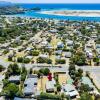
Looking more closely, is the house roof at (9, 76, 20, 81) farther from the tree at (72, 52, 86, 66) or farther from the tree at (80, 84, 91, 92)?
the tree at (72, 52, 86, 66)

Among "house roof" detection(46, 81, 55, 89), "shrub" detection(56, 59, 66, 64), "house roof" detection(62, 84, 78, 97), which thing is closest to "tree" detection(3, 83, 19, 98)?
"house roof" detection(46, 81, 55, 89)

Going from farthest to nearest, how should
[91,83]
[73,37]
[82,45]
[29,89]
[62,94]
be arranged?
[73,37], [82,45], [91,83], [29,89], [62,94]

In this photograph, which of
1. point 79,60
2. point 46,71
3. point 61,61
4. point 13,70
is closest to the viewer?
point 13,70

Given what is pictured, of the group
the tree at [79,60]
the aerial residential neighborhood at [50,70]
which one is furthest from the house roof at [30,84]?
the tree at [79,60]

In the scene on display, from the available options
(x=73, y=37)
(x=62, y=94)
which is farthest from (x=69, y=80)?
(x=73, y=37)

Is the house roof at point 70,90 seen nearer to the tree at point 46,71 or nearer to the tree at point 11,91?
the tree at point 46,71

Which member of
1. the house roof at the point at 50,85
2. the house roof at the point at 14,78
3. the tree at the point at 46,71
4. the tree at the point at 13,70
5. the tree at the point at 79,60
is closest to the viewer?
the house roof at the point at 50,85

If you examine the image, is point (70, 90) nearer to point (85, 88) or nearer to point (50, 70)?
point (85, 88)

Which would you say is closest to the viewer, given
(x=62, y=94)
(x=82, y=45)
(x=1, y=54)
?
(x=62, y=94)

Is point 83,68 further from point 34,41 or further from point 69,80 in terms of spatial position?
point 34,41

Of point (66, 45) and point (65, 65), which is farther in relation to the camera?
point (66, 45)

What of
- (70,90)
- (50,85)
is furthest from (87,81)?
(50,85)
